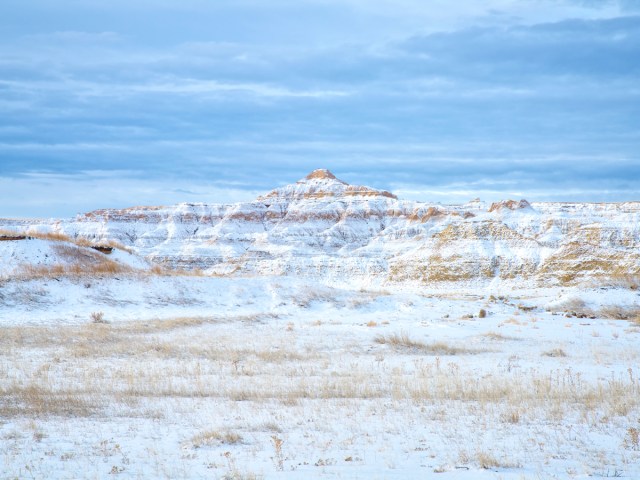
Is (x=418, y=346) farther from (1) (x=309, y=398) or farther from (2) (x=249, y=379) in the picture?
(1) (x=309, y=398)

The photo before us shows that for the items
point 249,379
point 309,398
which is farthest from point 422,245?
point 309,398

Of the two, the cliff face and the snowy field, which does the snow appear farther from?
the cliff face

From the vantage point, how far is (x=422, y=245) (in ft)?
346

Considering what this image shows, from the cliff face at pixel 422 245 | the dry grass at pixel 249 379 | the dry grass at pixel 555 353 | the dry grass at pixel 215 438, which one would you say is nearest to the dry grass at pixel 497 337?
the dry grass at pixel 249 379

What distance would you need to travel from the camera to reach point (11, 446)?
24.4ft

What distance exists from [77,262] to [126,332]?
1263cm

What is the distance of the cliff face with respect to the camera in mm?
88562

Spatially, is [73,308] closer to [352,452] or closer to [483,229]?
[352,452]

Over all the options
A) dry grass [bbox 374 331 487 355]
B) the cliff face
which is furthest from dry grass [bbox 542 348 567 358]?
the cliff face

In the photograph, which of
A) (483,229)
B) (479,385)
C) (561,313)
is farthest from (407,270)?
(479,385)

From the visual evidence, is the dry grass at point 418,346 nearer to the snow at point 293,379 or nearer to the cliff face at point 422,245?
the snow at point 293,379

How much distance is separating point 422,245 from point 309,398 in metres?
96.1

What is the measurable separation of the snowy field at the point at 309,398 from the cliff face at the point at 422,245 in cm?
2889

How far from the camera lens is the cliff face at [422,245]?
291 feet
